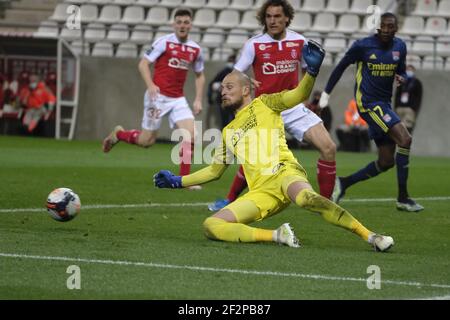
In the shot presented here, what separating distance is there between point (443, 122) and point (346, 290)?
68.0 ft

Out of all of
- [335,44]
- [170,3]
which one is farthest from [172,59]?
[170,3]

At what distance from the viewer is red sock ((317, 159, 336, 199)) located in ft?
43.1

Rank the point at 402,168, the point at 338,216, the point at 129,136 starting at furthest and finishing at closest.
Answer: the point at 129,136 < the point at 402,168 < the point at 338,216

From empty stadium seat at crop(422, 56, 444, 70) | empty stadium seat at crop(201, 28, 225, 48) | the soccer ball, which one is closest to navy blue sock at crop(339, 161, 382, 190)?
the soccer ball

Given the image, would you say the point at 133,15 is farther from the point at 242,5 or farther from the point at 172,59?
the point at 172,59

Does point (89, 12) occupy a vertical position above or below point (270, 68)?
below

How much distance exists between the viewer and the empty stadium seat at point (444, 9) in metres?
29.4

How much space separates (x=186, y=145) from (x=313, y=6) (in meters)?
15.1

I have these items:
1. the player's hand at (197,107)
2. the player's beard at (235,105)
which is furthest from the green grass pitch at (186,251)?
the player's beard at (235,105)

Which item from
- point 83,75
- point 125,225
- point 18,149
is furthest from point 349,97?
point 125,225

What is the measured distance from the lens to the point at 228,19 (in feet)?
102

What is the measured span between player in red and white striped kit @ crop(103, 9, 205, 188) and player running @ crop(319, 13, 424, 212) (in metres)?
3.13

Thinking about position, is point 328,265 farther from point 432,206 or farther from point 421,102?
point 421,102

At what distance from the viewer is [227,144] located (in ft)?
34.2
